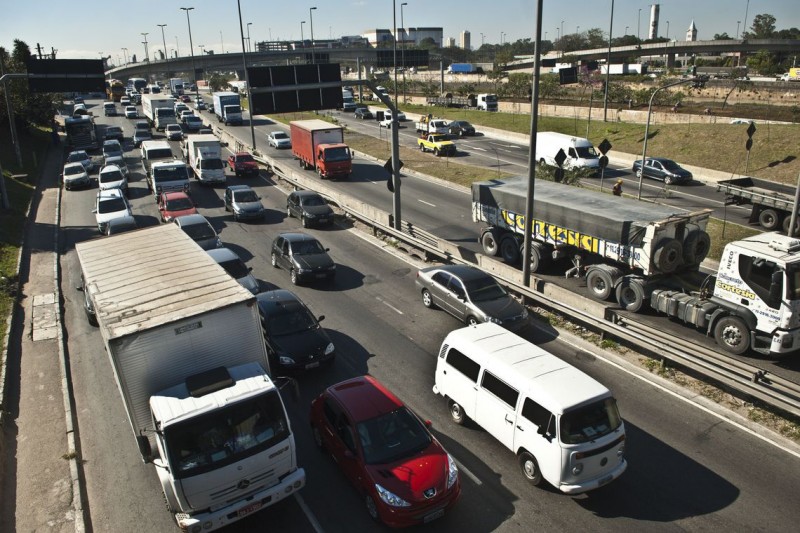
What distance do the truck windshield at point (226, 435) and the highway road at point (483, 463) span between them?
4.87 ft

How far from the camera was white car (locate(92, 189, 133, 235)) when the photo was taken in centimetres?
2523

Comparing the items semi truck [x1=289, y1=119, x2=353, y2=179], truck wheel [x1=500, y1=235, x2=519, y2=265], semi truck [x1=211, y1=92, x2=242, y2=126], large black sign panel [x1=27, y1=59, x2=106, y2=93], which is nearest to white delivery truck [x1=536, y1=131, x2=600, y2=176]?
semi truck [x1=289, y1=119, x2=353, y2=179]

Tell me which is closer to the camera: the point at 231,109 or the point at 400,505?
the point at 400,505

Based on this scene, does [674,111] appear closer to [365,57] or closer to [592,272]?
[592,272]

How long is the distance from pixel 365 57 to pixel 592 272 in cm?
10948

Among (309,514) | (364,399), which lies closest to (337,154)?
(364,399)

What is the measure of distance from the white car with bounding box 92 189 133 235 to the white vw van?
2022cm

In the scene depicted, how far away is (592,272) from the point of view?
1805 centimetres

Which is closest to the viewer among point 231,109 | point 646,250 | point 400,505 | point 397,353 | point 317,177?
point 400,505

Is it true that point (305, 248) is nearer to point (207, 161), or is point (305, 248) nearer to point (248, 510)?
point (248, 510)

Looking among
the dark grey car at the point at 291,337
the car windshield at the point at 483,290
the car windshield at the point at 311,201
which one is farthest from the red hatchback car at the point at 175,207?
the car windshield at the point at 483,290

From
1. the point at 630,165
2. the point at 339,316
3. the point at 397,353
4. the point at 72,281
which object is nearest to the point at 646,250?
the point at 397,353

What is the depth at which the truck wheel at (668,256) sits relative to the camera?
16.0 metres

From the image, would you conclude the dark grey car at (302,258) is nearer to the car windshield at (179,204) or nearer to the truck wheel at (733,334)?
the car windshield at (179,204)
